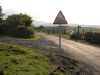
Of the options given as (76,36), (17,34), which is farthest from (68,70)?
(76,36)

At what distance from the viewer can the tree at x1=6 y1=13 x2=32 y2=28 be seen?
109 ft

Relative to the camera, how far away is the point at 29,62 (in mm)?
13508

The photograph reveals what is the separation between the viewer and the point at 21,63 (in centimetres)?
1307

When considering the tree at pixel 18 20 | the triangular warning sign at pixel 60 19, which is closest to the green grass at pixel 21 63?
the triangular warning sign at pixel 60 19

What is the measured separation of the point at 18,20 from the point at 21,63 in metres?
21.2

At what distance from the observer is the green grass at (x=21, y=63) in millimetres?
11736

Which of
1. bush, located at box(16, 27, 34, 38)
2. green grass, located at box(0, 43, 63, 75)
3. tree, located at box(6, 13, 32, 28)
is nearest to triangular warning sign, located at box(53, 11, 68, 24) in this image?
green grass, located at box(0, 43, 63, 75)

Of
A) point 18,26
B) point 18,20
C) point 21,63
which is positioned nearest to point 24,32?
point 18,26

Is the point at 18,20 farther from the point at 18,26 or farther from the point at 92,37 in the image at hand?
the point at 92,37

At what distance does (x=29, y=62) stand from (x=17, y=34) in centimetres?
1743

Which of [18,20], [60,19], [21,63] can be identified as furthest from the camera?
[18,20]

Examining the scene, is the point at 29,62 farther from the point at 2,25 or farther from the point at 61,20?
the point at 2,25

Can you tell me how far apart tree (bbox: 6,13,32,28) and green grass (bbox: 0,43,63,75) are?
57.1 ft

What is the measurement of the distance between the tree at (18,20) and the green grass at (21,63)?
17.4 metres
